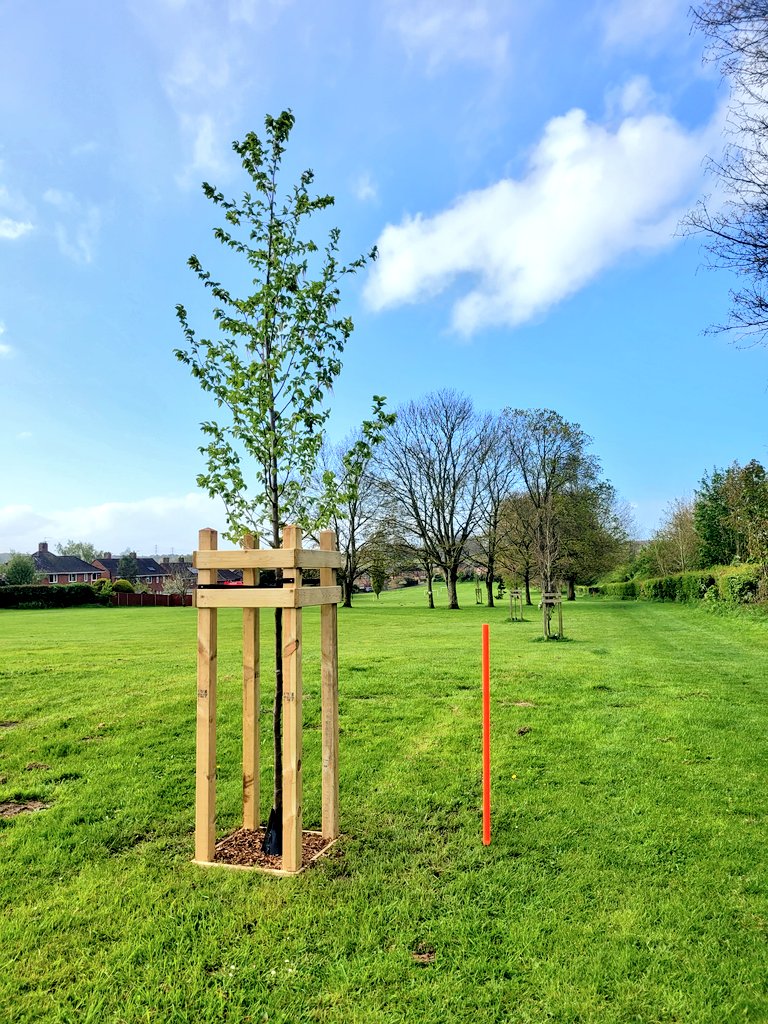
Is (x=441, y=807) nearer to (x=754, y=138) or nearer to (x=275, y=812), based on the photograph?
(x=275, y=812)

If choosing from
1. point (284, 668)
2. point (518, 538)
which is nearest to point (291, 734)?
point (284, 668)

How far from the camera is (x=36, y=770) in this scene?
21.8 ft

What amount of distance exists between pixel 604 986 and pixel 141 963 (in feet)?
7.73

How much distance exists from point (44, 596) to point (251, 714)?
5016 centimetres

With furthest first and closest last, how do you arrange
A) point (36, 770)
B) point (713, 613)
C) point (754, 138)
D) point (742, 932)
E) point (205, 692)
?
point (713, 613)
point (754, 138)
point (36, 770)
point (205, 692)
point (742, 932)

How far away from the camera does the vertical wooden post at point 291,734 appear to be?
451 centimetres

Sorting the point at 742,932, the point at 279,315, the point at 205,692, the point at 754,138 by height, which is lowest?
the point at 742,932

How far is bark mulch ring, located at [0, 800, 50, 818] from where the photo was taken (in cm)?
565

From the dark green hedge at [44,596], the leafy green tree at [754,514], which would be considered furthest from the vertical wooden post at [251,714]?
the dark green hedge at [44,596]

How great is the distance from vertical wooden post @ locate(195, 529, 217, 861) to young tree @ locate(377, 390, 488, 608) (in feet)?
133

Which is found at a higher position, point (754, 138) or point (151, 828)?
point (754, 138)

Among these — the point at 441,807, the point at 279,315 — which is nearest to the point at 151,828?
the point at 441,807

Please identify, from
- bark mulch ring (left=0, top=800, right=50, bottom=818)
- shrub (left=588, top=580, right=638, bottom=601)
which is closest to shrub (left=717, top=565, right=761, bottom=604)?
shrub (left=588, top=580, right=638, bottom=601)

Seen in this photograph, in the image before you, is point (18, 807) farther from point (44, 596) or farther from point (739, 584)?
point (44, 596)
